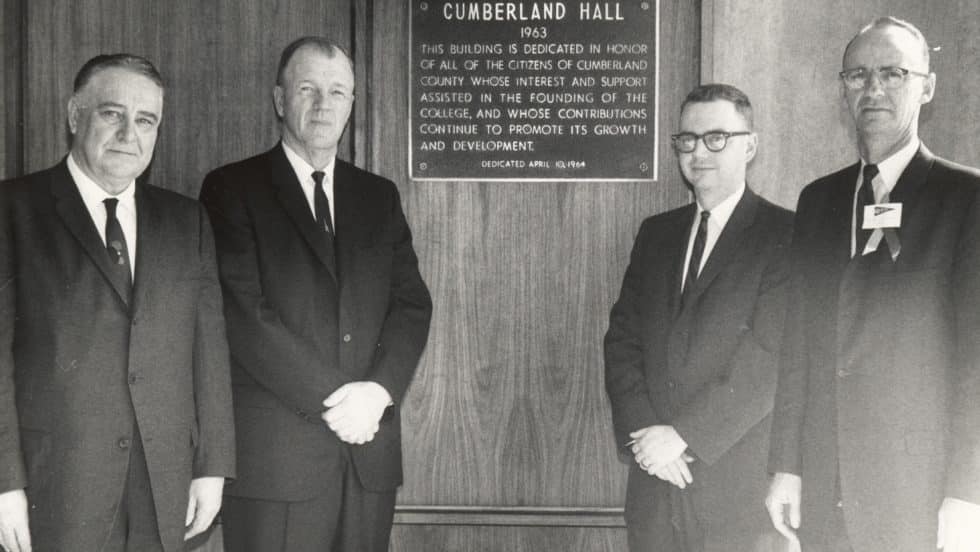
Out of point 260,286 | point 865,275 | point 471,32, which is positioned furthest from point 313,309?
point 865,275

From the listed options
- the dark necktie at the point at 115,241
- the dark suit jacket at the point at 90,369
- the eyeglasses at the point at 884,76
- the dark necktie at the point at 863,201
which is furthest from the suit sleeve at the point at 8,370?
the eyeglasses at the point at 884,76

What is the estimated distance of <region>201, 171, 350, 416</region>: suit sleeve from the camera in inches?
110

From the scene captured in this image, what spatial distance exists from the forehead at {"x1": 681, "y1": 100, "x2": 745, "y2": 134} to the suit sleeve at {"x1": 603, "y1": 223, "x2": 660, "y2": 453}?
397 millimetres

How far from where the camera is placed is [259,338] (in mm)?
2822

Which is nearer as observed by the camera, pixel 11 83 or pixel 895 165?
pixel 895 165

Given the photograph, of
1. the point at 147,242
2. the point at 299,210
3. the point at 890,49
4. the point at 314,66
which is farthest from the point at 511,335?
the point at 890,49

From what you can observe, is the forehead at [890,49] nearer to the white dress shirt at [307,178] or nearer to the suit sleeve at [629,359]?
the suit sleeve at [629,359]

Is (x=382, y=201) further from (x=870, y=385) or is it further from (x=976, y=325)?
(x=976, y=325)

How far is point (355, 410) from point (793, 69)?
2.17 metres

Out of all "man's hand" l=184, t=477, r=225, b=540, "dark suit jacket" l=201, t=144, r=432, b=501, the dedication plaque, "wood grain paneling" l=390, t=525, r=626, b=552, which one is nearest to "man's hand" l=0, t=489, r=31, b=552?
"man's hand" l=184, t=477, r=225, b=540

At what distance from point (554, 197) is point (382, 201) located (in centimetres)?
82

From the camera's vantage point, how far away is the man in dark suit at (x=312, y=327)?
2842mm

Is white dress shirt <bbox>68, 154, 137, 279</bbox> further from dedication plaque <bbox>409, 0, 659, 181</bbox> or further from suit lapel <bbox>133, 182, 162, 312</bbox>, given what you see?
dedication plaque <bbox>409, 0, 659, 181</bbox>

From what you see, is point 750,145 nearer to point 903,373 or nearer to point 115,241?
point 903,373
